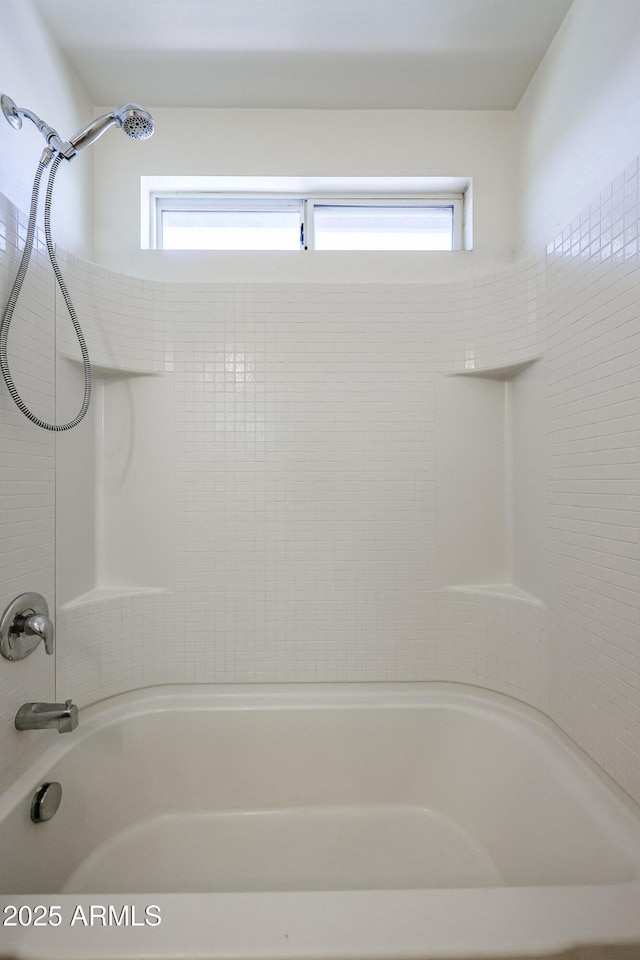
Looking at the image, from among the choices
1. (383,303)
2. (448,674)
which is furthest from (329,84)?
(448,674)

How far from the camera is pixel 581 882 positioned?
105 cm

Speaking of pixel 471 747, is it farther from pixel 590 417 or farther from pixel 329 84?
pixel 329 84

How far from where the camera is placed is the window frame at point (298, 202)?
1837mm

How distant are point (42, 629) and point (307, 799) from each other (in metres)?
1.00

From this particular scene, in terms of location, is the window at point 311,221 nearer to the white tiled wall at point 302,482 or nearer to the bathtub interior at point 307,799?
the white tiled wall at point 302,482

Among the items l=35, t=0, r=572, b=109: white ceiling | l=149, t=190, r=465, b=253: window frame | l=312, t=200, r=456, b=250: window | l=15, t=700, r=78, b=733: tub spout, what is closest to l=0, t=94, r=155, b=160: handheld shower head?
l=35, t=0, r=572, b=109: white ceiling

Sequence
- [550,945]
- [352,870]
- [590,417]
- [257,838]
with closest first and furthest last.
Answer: [550,945] < [590,417] < [352,870] < [257,838]

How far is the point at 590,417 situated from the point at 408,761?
120 centimetres

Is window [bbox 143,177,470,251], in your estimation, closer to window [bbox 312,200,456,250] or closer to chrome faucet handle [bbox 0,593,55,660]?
window [bbox 312,200,456,250]

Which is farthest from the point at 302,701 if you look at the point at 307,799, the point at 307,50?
the point at 307,50

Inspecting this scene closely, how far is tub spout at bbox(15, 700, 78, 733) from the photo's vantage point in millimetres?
1225

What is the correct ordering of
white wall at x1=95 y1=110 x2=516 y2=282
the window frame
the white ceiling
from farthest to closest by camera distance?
the window frame → white wall at x1=95 y1=110 x2=516 y2=282 → the white ceiling

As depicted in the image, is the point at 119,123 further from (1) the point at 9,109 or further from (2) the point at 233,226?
(2) the point at 233,226

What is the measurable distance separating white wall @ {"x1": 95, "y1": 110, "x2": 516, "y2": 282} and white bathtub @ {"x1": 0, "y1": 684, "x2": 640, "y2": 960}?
1.48 meters
